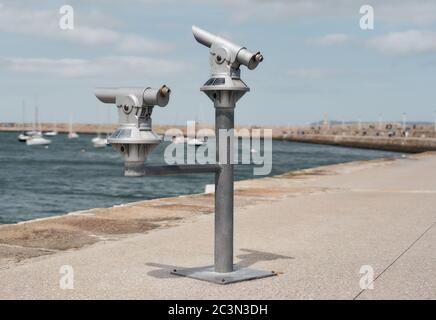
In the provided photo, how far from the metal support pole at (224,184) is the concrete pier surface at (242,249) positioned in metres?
0.44

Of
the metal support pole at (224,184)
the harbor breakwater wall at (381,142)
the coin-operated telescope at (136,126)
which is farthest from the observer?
the harbor breakwater wall at (381,142)

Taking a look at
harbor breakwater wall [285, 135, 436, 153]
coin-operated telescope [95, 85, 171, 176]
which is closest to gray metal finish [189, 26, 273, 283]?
coin-operated telescope [95, 85, 171, 176]

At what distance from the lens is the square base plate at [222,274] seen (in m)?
6.33

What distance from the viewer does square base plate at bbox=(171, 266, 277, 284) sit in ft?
20.8

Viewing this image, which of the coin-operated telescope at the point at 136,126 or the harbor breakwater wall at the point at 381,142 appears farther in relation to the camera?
the harbor breakwater wall at the point at 381,142

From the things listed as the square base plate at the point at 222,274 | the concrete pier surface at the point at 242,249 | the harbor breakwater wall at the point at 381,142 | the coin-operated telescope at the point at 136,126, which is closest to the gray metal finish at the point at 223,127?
the square base plate at the point at 222,274

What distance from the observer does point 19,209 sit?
28891 millimetres

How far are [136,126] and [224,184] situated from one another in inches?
42.7

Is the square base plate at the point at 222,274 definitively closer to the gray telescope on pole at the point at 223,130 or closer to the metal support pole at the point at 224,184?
the gray telescope on pole at the point at 223,130

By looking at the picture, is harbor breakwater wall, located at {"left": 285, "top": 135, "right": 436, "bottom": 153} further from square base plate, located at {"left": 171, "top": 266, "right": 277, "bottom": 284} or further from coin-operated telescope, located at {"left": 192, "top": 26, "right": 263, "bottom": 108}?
coin-operated telescope, located at {"left": 192, "top": 26, "right": 263, "bottom": 108}

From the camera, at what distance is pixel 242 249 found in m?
8.16

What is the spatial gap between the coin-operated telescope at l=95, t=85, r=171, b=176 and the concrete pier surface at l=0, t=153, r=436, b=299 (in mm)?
1116
